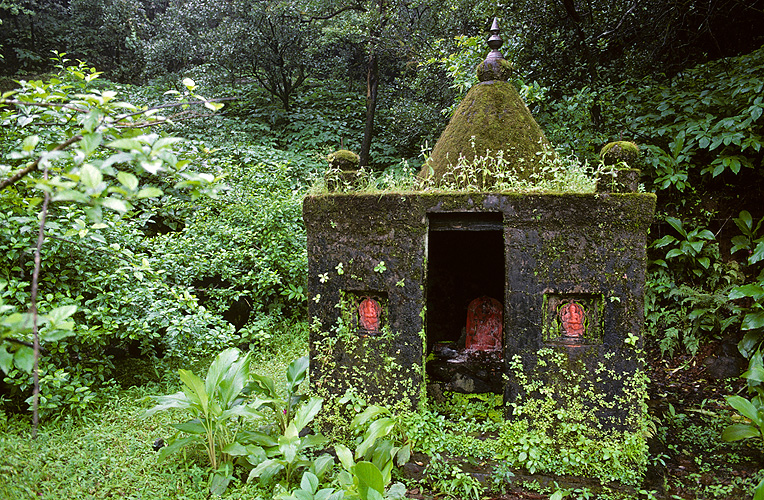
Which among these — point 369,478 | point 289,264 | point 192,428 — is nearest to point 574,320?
point 369,478

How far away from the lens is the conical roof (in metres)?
4.02

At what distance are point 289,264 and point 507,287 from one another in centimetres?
386

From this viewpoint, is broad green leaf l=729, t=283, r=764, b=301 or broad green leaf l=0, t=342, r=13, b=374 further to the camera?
broad green leaf l=729, t=283, r=764, b=301

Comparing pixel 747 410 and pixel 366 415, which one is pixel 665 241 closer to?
pixel 747 410

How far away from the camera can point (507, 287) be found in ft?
11.6

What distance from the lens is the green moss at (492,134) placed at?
13.2ft

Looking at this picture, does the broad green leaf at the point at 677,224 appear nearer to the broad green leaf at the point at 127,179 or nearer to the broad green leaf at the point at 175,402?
the broad green leaf at the point at 175,402

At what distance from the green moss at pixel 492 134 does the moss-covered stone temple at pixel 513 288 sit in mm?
23

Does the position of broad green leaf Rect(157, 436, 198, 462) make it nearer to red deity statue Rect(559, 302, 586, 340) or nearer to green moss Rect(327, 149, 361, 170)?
green moss Rect(327, 149, 361, 170)

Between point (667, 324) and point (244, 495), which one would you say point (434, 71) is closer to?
point (667, 324)

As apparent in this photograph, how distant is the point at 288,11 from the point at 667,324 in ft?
31.3

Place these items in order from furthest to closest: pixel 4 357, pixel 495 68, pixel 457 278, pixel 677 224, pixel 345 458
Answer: pixel 677 224, pixel 457 278, pixel 495 68, pixel 345 458, pixel 4 357

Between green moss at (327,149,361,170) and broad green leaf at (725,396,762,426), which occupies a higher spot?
green moss at (327,149,361,170)

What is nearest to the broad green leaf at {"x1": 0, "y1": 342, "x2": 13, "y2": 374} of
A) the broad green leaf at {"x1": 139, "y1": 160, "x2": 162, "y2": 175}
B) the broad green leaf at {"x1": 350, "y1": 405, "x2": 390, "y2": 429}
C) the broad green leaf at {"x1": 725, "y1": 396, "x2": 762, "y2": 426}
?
the broad green leaf at {"x1": 139, "y1": 160, "x2": 162, "y2": 175}
